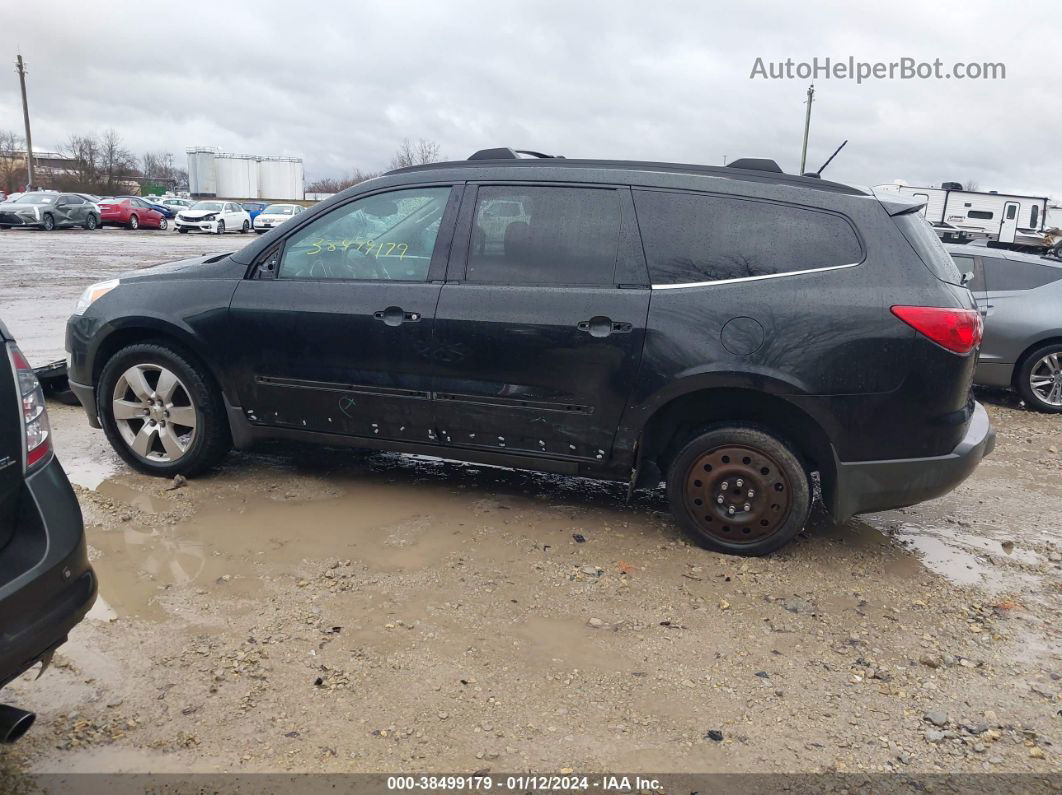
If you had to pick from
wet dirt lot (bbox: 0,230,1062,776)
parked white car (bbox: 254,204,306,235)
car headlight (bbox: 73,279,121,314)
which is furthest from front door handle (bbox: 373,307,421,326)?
parked white car (bbox: 254,204,306,235)

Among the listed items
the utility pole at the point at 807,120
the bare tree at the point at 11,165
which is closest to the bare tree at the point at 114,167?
the bare tree at the point at 11,165

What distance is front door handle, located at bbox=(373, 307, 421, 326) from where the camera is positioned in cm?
437

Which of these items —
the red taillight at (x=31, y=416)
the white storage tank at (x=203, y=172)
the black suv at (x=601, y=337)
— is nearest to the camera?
the red taillight at (x=31, y=416)

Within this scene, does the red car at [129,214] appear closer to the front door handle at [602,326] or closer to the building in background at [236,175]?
the front door handle at [602,326]

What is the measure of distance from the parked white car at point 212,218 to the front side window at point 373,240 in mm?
33405

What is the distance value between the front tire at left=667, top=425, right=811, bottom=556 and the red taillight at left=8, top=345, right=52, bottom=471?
9.21 feet

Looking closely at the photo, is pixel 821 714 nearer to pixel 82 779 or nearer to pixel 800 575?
pixel 800 575

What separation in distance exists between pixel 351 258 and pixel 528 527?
1.79 metres

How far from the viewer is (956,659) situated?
3.36 m

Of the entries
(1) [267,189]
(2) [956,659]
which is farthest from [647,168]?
(1) [267,189]

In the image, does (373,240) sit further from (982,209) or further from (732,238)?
(982,209)

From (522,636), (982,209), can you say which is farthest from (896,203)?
(982,209)

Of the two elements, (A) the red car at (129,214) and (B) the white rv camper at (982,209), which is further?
(A) the red car at (129,214)

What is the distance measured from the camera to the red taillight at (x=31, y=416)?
7.79 ft
